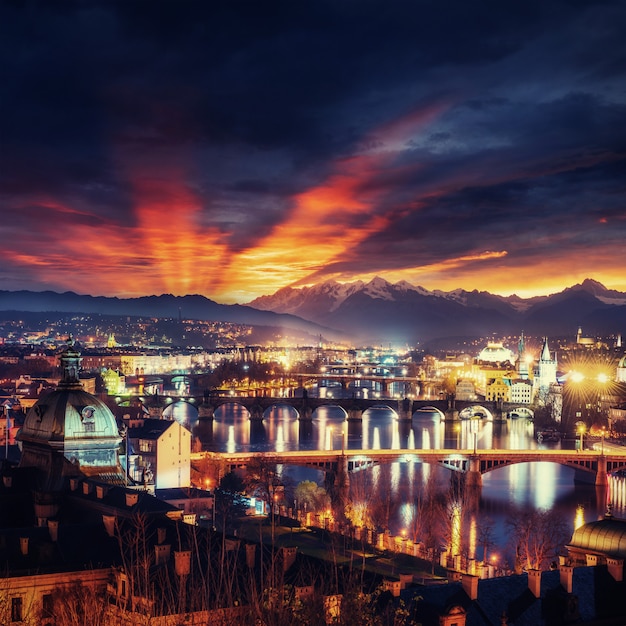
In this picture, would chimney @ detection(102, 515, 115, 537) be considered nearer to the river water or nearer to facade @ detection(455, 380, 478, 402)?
the river water

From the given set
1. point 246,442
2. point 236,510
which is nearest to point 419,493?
point 236,510

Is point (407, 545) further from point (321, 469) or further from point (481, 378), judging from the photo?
point (481, 378)

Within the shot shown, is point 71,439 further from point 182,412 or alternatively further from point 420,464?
point 182,412

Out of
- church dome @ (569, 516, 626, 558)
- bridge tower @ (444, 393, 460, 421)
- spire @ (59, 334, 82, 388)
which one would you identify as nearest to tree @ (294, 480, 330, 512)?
spire @ (59, 334, 82, 388)

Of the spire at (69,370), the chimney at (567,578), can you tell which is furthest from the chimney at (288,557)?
the spire at (69,370)

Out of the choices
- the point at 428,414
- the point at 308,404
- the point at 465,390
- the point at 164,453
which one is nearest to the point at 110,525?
the point at 164,453

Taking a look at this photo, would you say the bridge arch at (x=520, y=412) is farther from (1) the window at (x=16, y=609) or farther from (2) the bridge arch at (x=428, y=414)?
(1) the window at (x=16, y=609)
